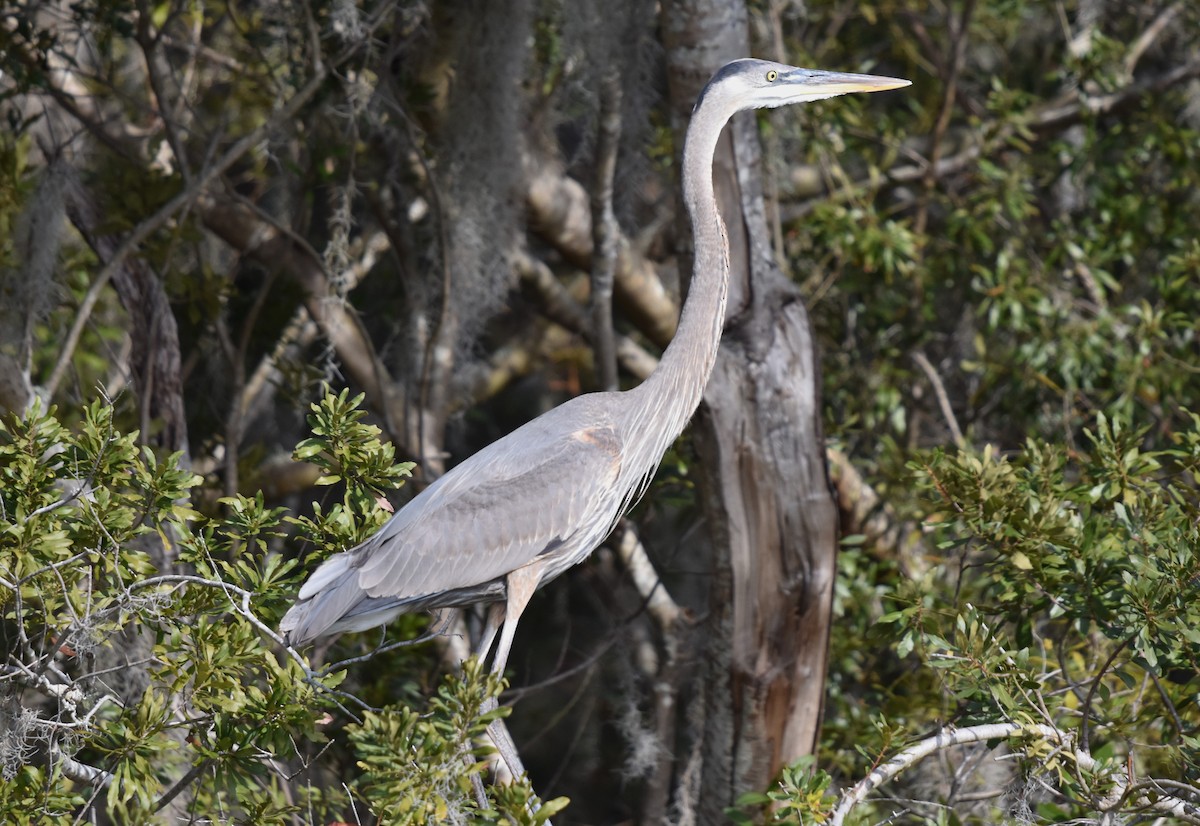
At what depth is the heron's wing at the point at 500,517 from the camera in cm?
343

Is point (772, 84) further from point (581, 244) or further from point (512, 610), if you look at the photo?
point (581, 244)

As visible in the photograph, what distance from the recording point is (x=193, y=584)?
303cm

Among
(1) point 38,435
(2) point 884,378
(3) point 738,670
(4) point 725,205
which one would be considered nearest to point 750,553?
(3) point 738,670

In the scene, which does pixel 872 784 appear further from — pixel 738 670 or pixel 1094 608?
Result: pixel 738 670

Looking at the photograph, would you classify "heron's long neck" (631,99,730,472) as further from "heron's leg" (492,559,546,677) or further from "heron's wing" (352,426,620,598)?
"heron's leg" (492,559,546,677)

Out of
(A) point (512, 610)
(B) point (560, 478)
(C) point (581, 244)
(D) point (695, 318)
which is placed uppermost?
(C) point (581, 244)

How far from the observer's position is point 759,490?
13.4ft

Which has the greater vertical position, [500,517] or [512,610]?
[500,517]

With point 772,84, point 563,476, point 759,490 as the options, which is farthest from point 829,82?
point 563,476

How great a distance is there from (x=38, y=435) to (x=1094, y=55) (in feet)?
14.3

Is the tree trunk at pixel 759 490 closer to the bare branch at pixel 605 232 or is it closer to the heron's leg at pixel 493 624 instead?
the bare branch at pixel 605 232

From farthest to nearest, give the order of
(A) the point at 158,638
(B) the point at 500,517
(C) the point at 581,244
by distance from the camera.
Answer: (C) the point at 581,244 < (B) the point at 500,517 < (A) the point at 158,638

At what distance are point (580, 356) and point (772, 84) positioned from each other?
278 centimetres

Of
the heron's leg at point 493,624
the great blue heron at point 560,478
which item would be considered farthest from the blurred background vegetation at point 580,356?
the heron's leg at point 493,624
